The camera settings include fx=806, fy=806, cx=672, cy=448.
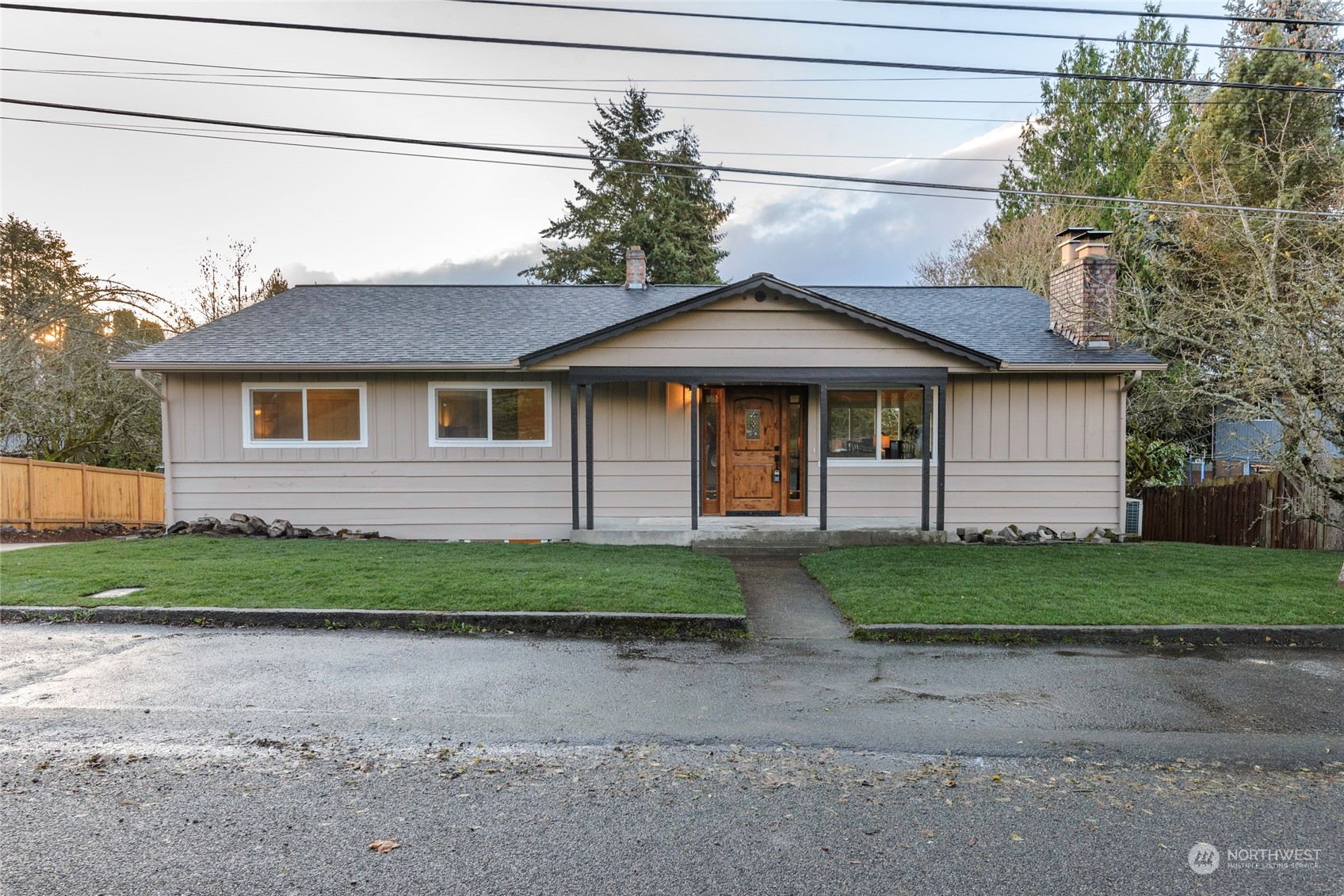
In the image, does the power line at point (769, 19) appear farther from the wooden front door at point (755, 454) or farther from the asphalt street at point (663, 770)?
the asphalt street at point (663, 770)

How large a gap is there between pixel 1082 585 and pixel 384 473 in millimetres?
9791

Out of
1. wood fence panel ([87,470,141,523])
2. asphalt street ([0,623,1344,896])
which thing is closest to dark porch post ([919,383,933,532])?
asphalt street ([0,623,1344,896])

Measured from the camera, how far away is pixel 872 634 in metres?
6.83

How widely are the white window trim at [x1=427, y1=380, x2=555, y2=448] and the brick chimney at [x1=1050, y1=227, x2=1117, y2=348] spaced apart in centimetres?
841

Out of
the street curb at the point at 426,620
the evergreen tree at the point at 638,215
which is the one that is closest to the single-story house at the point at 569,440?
the street curb at the point at 426,620

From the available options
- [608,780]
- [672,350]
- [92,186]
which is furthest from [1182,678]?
[92,186]

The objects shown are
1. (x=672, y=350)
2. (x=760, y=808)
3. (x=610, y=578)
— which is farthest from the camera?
(x=672, y=350)

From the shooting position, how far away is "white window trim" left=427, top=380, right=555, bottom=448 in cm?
1259

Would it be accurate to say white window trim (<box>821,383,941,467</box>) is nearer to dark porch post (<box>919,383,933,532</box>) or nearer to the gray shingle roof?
dark porch post (<box>919,383,933,532</box>)

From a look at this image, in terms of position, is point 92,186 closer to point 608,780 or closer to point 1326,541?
point 608,780

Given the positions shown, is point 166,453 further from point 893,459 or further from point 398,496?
point 893,459

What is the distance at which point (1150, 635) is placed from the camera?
6.68m

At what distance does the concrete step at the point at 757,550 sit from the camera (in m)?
11.3

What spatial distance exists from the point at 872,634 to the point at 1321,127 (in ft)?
61.8
